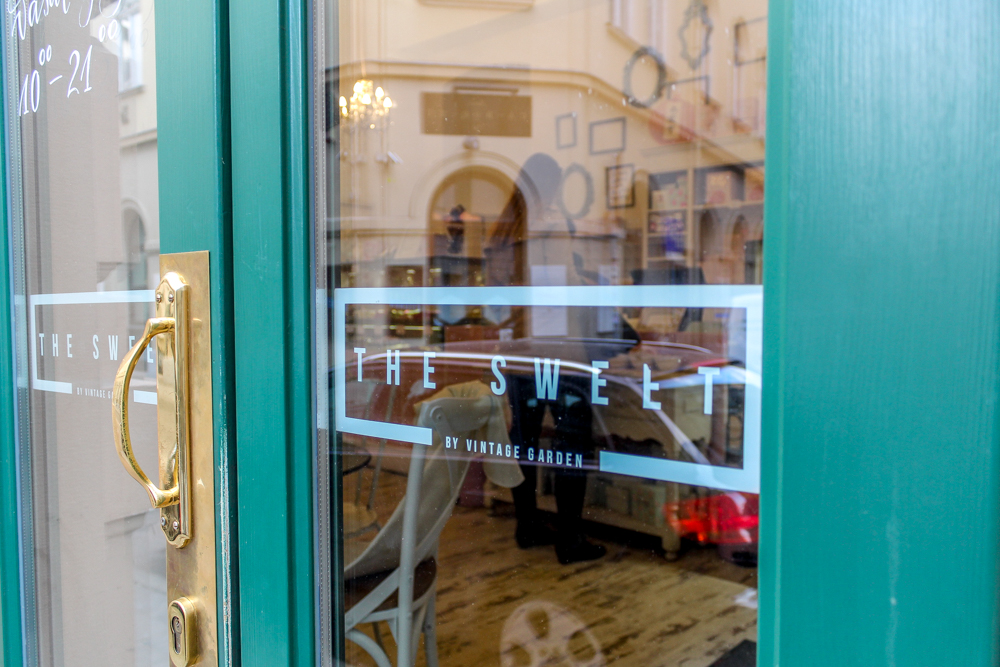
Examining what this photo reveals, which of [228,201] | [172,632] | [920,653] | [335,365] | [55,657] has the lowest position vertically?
[55,657]

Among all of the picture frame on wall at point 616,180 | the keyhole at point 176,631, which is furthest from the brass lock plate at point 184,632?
the picture frame on wall at point 616,180

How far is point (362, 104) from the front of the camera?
0.71m

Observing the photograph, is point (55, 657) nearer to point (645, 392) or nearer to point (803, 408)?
point (645, 392)

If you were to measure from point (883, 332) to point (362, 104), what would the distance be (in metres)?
0.59

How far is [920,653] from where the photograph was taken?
0.99 feet

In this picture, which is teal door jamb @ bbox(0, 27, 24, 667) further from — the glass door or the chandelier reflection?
the chandelier reflection

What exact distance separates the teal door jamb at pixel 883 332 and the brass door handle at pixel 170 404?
22.1 inches

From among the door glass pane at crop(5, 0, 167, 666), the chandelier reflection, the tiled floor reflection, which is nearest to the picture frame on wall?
the tiled floor reflection

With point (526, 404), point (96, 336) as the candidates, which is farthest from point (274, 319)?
point (96, 336)

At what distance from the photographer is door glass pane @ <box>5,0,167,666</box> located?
0.77 metres

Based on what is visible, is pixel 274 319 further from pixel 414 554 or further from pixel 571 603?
pixel 571 603

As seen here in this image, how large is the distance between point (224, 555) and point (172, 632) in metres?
0.12

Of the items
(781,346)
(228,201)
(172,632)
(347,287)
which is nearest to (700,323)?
(781,346)

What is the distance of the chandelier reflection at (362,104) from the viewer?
2.07ft
